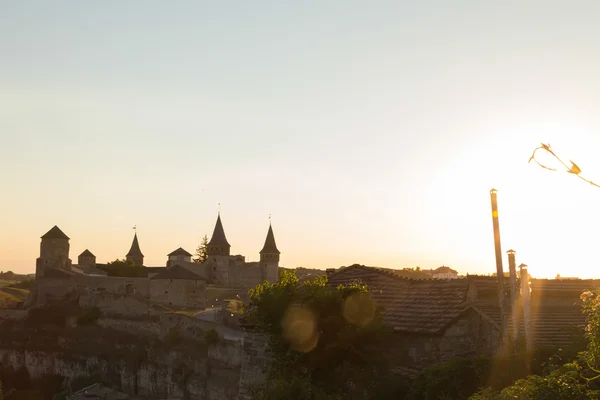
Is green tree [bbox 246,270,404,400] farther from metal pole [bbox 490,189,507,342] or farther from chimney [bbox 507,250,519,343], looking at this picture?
chimney [bbox 507,250,519,343]

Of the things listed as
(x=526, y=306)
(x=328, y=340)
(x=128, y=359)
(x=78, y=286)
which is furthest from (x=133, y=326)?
(x=526, y=306)

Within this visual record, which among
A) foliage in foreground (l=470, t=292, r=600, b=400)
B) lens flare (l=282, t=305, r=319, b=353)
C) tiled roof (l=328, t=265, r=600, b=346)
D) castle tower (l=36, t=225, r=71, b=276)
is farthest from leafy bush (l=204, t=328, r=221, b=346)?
foliage in foreground (l=470, t=292, r=600, b=400)

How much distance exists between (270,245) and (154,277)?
93.2 ft

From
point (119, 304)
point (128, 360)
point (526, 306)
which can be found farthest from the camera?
point (119, 304)

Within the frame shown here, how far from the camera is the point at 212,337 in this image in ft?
143

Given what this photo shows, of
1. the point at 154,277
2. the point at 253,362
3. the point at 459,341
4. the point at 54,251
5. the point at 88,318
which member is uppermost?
the point at 54,251

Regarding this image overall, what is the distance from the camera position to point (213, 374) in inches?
1689

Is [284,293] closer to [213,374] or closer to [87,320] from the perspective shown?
[213,374]

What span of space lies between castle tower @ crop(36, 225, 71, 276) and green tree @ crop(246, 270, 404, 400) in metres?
58.3

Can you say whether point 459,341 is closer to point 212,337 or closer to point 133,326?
point 212,337

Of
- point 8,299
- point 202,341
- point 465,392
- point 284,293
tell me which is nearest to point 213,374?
point 202,341

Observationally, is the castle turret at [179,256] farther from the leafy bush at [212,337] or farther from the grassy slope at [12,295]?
the leafy bush at [212,337]

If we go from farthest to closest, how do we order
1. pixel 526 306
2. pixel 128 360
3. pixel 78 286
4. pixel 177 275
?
pixel 78 286, pixel 177 275, pixel 128 360, pixel 526 306

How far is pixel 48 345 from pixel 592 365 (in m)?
61.1
